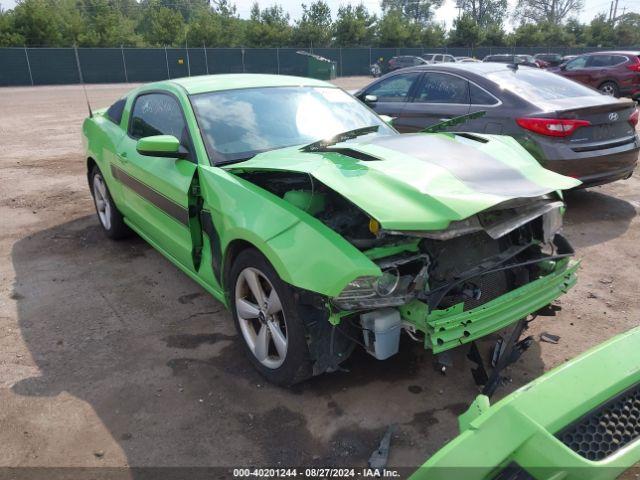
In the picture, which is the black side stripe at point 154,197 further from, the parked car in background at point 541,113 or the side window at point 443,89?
the side window at point 443,89

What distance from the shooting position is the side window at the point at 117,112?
4846 millimetres

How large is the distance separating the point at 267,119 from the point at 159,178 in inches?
35.0

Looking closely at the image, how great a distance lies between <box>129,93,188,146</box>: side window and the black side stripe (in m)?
0.38

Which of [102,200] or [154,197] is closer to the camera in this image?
[154,197]

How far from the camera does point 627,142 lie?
17.9 feet

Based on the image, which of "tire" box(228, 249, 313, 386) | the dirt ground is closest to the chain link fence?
the dirt ground

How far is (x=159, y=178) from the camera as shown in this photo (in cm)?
376

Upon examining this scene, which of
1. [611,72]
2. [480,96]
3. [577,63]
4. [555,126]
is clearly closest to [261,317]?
[555,126]

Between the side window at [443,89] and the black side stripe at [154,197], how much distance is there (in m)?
3.72

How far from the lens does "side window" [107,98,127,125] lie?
4.85m

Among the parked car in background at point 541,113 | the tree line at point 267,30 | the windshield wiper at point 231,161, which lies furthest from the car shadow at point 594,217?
the tree line at point 267,30

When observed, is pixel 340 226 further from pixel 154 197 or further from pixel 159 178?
pixel 154 197

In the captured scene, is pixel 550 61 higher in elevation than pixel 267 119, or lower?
lower

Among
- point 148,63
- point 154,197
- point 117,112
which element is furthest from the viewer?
point 148,63
